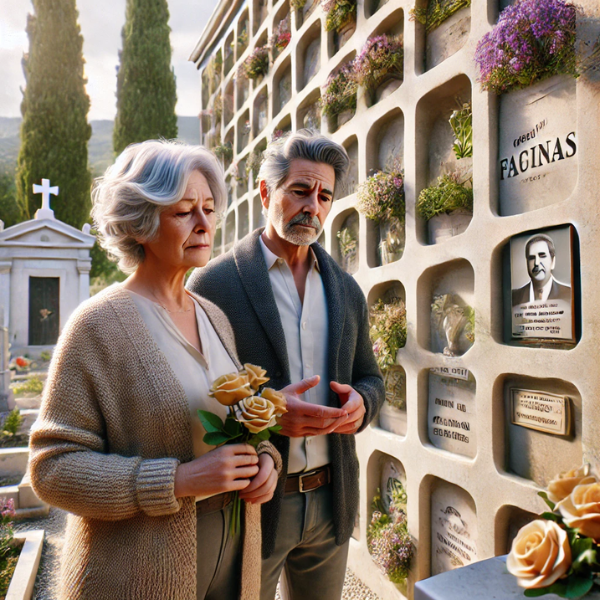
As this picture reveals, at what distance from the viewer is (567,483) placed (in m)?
0.98

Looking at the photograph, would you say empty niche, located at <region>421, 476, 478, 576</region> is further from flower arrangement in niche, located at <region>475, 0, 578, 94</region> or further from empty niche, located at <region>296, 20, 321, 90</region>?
empty niche, located at <region>296, 20, 321, 90</region>

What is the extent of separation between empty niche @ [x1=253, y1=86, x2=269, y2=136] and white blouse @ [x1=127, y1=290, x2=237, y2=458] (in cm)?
434

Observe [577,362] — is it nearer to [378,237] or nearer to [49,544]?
[378,237]

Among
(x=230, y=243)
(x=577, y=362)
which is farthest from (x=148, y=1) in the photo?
(x=577, y=362)

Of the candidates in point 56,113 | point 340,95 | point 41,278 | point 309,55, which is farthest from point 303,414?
point 56,113

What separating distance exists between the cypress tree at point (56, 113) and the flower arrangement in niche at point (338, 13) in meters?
13.2

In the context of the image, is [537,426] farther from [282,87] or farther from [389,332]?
[282,87]

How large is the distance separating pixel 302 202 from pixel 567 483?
1162 mm

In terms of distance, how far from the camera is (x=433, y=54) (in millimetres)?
2508

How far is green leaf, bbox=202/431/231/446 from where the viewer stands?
1046 mm

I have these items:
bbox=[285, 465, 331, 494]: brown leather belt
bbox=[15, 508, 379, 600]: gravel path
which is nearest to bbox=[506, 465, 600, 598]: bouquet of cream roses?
bbox=[285, 465, 331, 494]: brown leather belt

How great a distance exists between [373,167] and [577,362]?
181 centimetres

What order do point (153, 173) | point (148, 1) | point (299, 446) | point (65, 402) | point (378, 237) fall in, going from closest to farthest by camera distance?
point (65, 402) → point (153, 173) → point (299, 446) → point (378, 237) → point (148, 1)

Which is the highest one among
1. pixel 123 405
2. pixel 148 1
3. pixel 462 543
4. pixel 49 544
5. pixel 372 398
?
pixel 148 1
